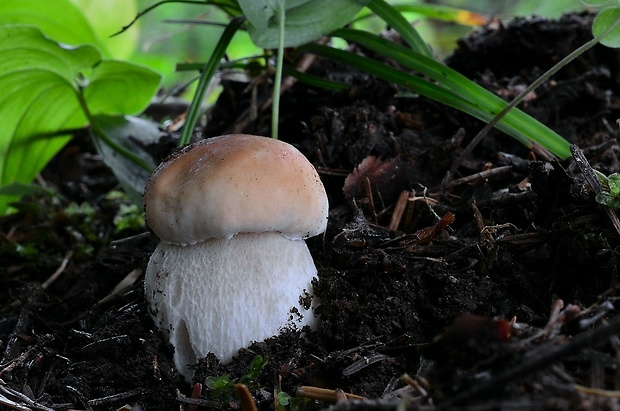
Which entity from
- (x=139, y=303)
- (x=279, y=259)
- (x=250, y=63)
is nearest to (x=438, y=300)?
(x=279, y=259)

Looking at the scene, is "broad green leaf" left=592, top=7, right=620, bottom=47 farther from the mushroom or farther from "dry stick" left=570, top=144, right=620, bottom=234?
the mushroom

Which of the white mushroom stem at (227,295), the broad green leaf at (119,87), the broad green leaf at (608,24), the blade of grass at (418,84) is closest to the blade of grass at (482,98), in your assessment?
the blade of grass at (418,84)

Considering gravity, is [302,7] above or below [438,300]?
above

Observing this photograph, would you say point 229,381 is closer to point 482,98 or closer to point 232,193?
point 232,193

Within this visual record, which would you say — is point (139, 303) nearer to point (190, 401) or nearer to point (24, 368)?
point (24, 368)

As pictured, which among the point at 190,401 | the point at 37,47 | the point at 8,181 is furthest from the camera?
the point at 8,181

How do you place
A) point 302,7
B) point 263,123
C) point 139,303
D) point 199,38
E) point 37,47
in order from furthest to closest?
point 199,38
point 263,123
point 37,47
point 302,7
point 139,303

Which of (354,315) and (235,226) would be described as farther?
(354,315)
